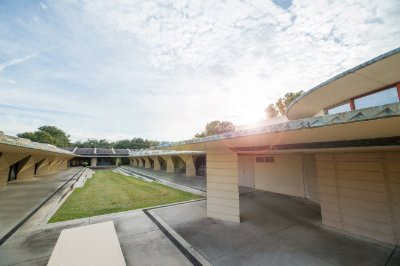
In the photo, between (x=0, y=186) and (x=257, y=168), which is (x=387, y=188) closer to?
(x=257, y=168)

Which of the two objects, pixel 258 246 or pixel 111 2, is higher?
pixel 111 2

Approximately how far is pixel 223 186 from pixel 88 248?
14.9 feet

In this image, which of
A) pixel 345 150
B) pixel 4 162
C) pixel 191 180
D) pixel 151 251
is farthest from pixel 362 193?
pixel 4 162

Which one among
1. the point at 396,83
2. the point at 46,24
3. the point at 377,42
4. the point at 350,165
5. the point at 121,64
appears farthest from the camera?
the point at 121,64

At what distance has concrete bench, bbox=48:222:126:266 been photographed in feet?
10.7

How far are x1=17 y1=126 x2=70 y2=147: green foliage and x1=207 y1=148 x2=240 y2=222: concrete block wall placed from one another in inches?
2748

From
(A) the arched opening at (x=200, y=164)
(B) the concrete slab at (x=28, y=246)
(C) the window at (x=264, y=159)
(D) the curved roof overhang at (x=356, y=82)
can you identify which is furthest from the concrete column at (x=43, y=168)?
(D) the curved roof overhang at (x=356, y=82)

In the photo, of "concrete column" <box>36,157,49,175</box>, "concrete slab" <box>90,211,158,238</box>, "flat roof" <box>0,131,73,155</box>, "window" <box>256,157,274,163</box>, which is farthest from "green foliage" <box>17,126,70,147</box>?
"window" <box>256,157,274,163</box>

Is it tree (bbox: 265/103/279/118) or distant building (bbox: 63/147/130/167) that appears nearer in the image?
tree (bbox: 265/103/279/118)

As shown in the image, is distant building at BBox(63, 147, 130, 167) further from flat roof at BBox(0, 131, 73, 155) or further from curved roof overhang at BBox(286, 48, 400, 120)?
curved roof overhang at BBox(286, 48, 400, 120)

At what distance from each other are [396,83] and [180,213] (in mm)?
8735

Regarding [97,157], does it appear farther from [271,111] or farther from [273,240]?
[273,240]

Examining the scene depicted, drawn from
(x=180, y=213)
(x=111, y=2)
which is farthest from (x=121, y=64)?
(x=180, y=213)

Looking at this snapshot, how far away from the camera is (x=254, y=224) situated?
6.13 m
